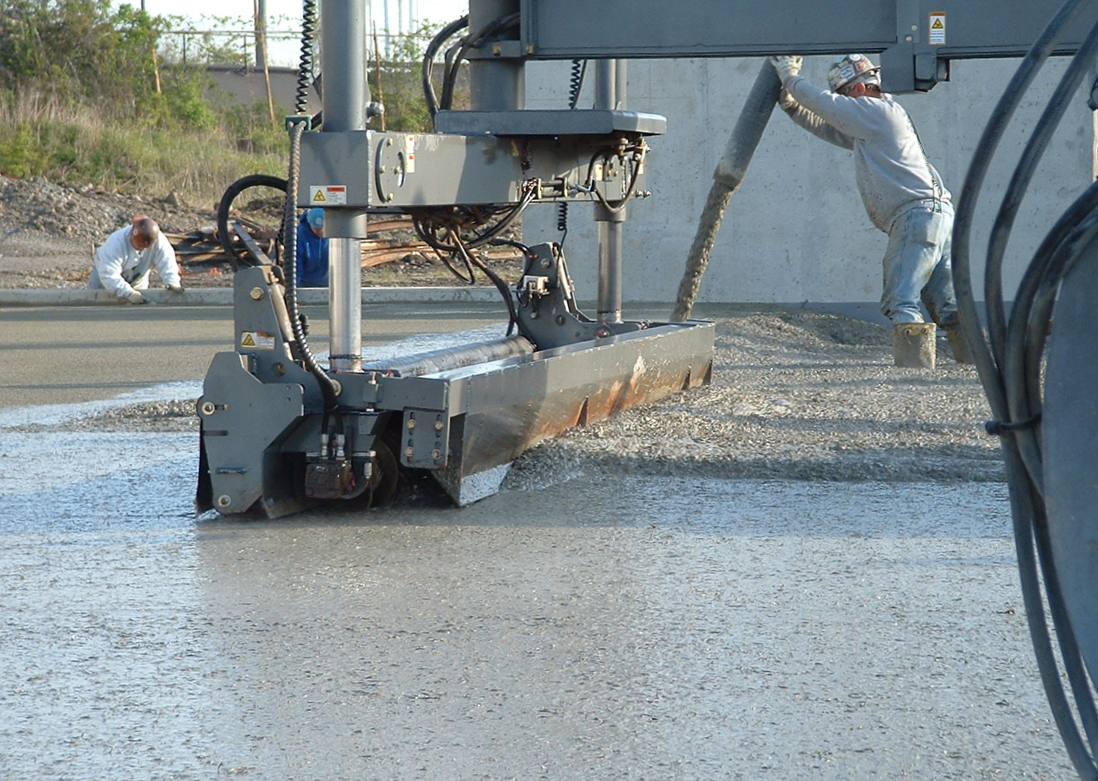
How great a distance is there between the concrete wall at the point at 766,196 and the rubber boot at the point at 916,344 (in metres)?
5.89

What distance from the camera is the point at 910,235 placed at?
8461mm

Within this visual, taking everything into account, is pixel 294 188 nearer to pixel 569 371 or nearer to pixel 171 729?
pixel 569 371

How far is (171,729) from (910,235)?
6570 millimetres

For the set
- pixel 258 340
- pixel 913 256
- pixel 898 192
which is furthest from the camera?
pixel 898 192

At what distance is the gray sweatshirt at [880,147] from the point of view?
8.35 meters

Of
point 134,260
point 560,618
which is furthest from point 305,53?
point 134,260

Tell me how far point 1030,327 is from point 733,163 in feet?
25.4

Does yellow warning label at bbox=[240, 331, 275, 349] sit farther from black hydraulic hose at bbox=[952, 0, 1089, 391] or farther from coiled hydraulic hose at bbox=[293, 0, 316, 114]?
black hydraulic hose at bbox=[952, 0, 1089, 391]

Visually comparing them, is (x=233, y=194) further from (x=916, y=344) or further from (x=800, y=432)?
(x=916, y=344)

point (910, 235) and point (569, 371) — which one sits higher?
point (910, 235)

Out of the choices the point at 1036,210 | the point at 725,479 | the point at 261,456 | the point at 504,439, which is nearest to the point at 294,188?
the point at 261,456

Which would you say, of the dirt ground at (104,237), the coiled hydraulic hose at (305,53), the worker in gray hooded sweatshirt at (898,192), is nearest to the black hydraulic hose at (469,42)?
the coiled hydraulic hose at (305,53)

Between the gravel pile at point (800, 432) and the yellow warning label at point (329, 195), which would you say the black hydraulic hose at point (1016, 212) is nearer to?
the yellow warning label at point (329, 195)

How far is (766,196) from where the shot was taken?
14.3 metres
